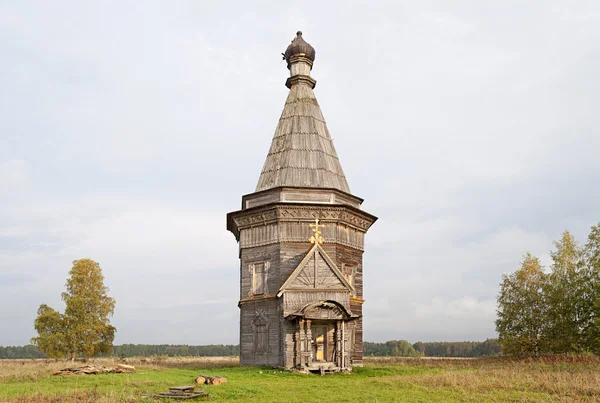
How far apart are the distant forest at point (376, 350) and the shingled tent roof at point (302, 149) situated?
195 ft

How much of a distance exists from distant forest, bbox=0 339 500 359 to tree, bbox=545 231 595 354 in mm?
47720

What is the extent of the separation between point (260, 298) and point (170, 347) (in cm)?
13329

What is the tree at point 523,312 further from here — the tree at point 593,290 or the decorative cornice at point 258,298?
the decorative cornice at point 258,298

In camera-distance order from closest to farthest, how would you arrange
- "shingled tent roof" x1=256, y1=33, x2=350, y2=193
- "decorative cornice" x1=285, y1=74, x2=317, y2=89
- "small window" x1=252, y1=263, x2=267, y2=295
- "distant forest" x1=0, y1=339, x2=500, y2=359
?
1. "small window" x1=252, y1=263, x2=267, y2=295
2. "shingled tent roof" x1=256, y1=33, x2=350, y2=193
3. "decorative cornice" x1=285, y1=74, x2=317, y2=89
4. "distant forest" x1=0, y1=339, x2=500, y2=359

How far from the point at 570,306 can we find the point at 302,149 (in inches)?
853

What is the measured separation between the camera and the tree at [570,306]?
35.5 metres

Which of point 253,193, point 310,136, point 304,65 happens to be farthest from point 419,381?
point 304,65

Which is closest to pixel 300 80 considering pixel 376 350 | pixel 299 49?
pixel 299 49

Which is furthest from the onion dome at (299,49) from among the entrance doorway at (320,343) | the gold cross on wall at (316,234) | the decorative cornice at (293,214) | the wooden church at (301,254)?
the entrance doorway at (320,343)

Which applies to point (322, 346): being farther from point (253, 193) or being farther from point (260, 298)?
point (253, 193)

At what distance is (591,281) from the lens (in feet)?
118

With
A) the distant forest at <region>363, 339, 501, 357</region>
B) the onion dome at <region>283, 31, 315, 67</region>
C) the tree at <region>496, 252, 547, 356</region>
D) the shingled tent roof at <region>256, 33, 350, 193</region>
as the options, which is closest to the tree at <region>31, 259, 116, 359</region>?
the shingled tent roof at <region>256, 33, 350, 193</region>

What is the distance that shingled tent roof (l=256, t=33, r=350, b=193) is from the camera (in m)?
29.2

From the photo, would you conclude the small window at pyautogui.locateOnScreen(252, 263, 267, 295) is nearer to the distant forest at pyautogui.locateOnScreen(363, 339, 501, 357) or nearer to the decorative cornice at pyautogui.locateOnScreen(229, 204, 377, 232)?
the decorative cornice at pyautogui.locateOnScreen(229, 204, 377, 232)
